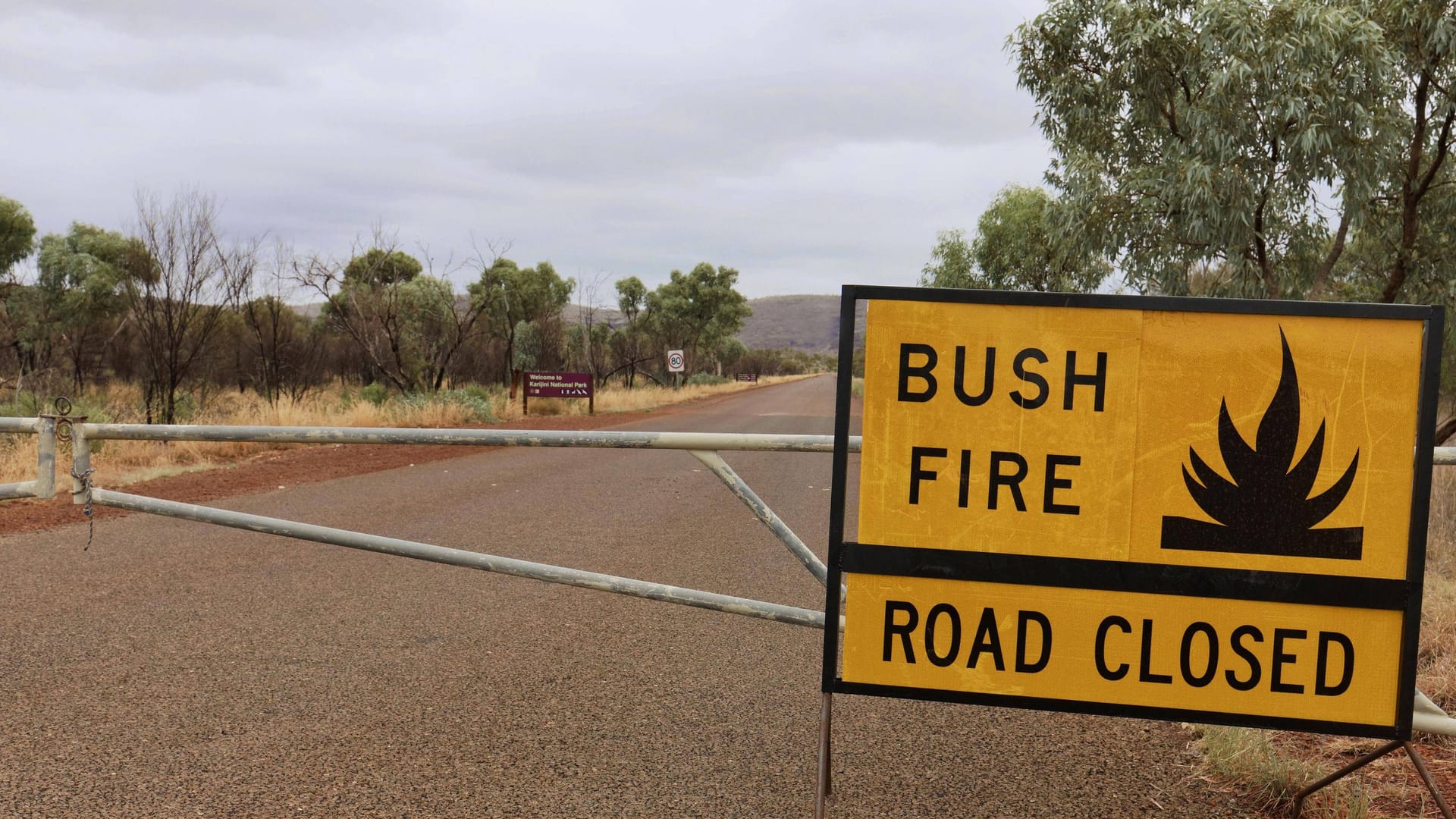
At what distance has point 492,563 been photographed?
3.38 meters

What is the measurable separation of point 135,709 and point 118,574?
2972 mm

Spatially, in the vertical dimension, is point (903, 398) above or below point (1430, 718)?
above

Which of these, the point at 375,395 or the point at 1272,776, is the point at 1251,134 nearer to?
the point at 1272,776

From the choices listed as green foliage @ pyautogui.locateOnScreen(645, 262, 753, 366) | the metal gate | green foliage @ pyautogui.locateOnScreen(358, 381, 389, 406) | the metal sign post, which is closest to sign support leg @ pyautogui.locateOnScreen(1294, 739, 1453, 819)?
the metal gate

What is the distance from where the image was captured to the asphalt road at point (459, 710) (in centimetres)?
320

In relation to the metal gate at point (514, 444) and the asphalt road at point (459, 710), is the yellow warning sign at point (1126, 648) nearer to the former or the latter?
the metal gate at point (514, 444)

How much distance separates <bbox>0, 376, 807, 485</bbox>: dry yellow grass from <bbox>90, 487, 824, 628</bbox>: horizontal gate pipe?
610 centimetres

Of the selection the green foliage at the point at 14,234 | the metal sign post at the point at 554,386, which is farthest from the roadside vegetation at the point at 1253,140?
the green foliage at the point at 14,234

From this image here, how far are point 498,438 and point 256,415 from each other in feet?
56.6

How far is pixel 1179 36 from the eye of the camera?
1199 cm

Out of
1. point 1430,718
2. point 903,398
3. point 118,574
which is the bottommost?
point 118,574

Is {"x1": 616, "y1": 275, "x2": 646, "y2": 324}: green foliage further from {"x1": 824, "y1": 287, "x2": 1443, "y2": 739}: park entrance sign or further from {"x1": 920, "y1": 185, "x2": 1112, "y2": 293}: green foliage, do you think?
{"x1": 824, "y1": 287, "x2": 1443, "y2": 739}: park entrance sign

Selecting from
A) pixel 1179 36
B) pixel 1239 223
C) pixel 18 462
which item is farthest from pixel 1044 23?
pixel 18 462

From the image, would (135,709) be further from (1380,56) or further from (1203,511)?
(1380,56)
